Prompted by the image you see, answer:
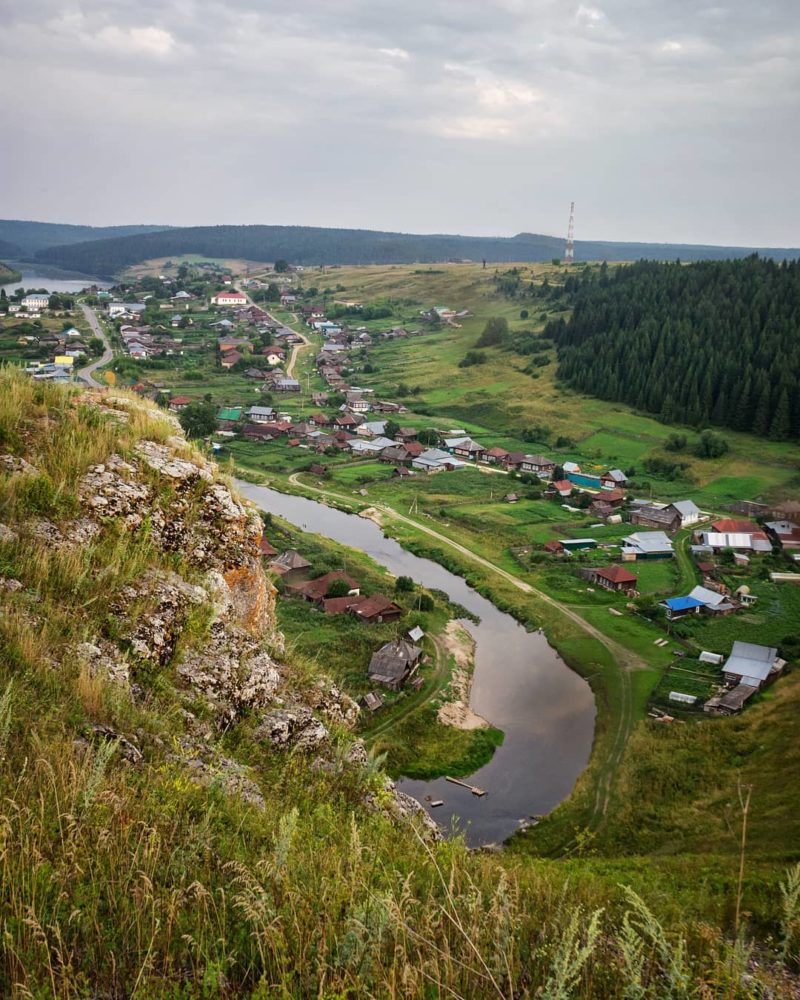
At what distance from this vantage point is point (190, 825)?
3.34m

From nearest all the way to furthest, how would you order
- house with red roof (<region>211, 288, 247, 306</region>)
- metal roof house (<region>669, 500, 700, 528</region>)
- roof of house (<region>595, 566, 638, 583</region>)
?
roof of house (<region>595, 566, 638, 583</region>) < metal roof house (<region>669, 500, 700, 528</region>) < house with red roof (<region>211, 288, 247, 306</region>)

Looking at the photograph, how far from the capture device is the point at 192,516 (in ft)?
21.9

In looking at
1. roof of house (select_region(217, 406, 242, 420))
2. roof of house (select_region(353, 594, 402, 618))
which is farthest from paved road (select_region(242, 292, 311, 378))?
roof of house (select_region(353, 594, 402, 618))

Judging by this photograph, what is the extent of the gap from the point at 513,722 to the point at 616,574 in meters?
11.6

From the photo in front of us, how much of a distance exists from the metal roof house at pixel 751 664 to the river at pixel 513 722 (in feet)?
16.1

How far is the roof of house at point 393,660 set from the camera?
2252 centimetres

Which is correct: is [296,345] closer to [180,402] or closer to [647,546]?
[180,402]

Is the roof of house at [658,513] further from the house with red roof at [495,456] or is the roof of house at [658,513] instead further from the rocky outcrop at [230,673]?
the rocky outcrop at [230,673]

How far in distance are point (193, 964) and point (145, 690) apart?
9.05ft

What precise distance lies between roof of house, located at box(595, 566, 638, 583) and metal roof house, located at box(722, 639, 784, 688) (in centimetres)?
633

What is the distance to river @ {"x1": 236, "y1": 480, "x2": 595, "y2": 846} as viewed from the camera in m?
17.7

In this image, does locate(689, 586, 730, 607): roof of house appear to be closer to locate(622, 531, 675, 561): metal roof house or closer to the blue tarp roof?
the blue tarp roof

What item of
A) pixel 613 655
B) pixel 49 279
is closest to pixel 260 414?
pixel 613 655

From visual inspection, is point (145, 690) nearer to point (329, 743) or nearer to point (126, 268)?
point (329, 743)
